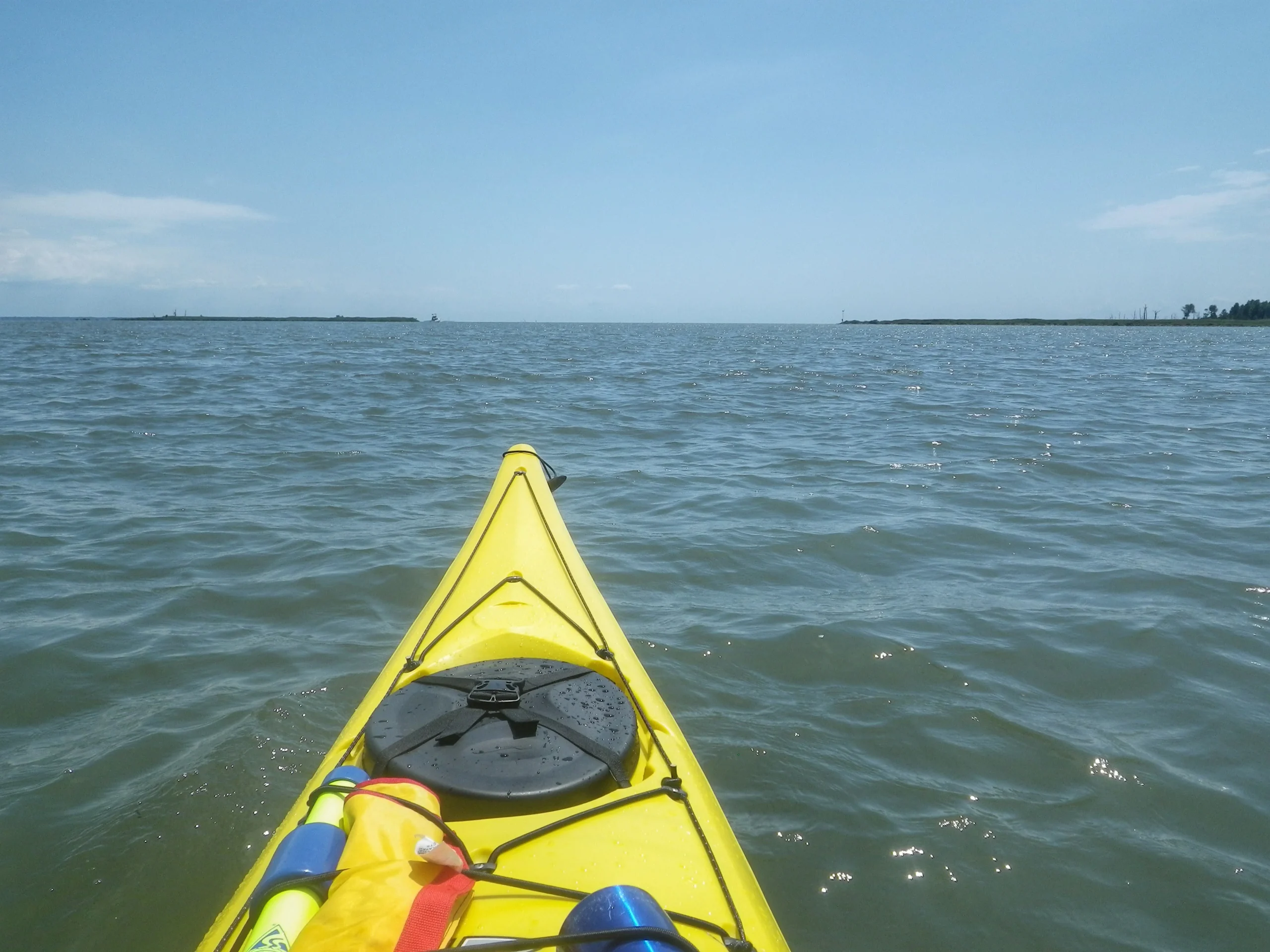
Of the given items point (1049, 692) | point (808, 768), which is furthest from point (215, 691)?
point (1049, 692)

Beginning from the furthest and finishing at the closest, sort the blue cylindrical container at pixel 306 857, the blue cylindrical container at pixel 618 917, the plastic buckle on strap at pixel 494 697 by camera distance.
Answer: the plastic buckle on strap at pixel 494 697, the blue cylindrical container at pixel 306 857, the blue cylindrical container at pixel 618 917

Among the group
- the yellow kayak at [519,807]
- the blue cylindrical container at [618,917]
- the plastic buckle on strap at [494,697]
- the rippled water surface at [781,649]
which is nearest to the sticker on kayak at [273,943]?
the yellow kayak at [519,807]

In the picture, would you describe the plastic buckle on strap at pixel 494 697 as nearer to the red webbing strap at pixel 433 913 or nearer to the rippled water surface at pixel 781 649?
the red webbing strap at pixel 433 913

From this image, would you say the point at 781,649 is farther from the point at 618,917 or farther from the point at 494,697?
the point at 618,917

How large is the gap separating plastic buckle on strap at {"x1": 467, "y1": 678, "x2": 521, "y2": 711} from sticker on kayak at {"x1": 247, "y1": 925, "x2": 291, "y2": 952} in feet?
3.11

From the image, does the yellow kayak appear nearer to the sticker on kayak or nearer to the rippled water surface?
the sticker on kayak

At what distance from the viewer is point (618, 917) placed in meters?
1.65

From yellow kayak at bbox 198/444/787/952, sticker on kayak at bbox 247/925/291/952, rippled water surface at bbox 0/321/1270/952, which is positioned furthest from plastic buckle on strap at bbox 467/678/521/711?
rippled water surface at bbox 0/321/1270/952

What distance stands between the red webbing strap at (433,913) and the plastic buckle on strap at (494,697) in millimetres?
726

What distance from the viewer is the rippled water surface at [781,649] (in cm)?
296

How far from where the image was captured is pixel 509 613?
11.6 ft

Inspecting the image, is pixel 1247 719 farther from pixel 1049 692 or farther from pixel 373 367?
pixel 373 367

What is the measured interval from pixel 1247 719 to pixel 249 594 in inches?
233

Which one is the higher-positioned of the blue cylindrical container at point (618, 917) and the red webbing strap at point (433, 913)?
the blue cylindrical container at point (618, 917)
